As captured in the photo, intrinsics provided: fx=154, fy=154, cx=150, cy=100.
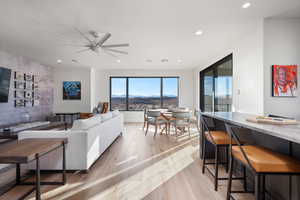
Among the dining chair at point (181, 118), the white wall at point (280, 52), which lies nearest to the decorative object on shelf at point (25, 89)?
the dining chair at point (181, 118)

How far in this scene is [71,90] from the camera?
6.92m

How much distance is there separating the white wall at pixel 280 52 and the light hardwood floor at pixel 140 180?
5.30ft

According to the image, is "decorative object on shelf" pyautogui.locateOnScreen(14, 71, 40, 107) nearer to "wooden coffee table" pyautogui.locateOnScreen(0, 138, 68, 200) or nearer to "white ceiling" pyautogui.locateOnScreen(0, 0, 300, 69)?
"white ceiling" pyautogui.locateOnScreen(0, 0, 300, 69)

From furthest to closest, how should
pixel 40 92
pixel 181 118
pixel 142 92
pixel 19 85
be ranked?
pixel 142 92 → pixel 40 92 → pixel 19 85 → pixel 181 118

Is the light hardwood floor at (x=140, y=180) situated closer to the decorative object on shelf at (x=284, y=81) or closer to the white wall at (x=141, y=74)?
the decorative object on shelf at (x=284, y=81)

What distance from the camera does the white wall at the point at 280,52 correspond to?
2.69m

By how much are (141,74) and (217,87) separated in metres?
3.59

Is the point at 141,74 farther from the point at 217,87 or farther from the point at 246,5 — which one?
the point at 246,5

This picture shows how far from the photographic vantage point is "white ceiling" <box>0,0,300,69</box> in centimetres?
229

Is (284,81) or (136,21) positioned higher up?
(136,21)

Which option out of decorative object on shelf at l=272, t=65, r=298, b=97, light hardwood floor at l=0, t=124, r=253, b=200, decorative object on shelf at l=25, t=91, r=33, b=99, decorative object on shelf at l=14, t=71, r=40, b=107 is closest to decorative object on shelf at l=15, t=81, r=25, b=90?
decorative object on shelf at l=14, t=71, r=40, b=107

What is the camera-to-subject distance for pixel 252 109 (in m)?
2.96

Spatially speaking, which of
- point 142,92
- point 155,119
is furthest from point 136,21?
point 142,92

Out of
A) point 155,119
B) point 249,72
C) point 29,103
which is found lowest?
point 155,119
